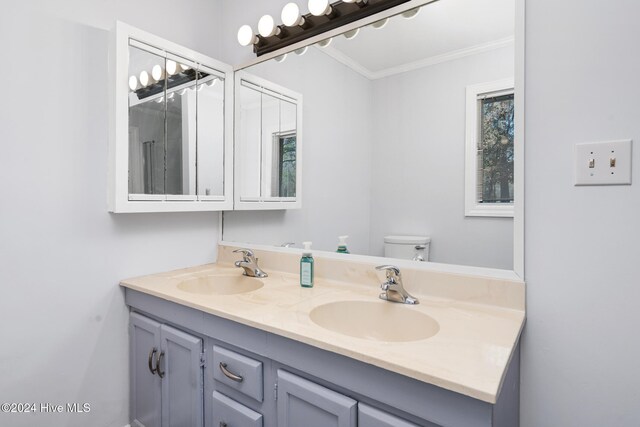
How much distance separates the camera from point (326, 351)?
2.72 feet

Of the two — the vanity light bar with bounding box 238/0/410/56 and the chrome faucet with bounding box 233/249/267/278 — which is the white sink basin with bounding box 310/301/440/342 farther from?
the vanity light bar with bounding box 238/0/410/56

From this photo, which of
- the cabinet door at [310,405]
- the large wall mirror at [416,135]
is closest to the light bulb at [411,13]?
the large wall mirror at [416,135]

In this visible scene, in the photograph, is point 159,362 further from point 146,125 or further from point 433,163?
point 433,163

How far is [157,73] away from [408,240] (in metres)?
1.33

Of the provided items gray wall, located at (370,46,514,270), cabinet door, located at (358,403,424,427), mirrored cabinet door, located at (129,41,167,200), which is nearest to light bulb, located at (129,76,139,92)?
mirrored cabinet door, located at (129,41,167,200)

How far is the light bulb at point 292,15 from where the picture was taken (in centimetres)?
144

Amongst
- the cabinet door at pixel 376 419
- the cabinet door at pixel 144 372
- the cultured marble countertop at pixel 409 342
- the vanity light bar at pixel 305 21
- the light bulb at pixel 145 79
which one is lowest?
the cabinet door at pixel 144 372

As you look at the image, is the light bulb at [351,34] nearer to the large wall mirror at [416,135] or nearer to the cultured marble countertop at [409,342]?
the large wall mirror at [416,135]

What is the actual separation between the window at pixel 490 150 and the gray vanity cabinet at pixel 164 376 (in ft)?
3.60

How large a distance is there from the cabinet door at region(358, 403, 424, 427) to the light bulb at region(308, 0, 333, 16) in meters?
1.42

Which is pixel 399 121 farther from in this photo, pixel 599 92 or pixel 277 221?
pixel 277 221

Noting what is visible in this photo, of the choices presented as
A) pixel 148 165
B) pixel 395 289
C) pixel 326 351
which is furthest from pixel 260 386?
pixel 148 165

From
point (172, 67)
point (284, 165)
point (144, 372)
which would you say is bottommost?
point (144, 372)

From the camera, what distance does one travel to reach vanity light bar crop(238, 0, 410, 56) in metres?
1.29
